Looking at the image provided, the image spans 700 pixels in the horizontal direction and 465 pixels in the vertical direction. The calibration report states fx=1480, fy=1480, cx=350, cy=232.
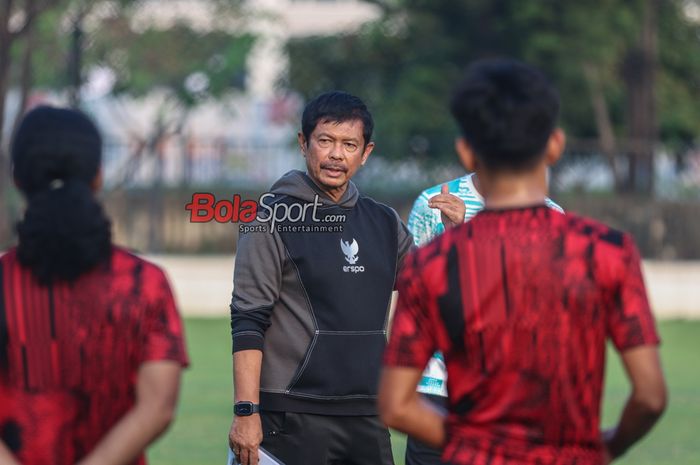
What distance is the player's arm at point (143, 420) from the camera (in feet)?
12.2

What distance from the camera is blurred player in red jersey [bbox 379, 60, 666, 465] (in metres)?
3.71

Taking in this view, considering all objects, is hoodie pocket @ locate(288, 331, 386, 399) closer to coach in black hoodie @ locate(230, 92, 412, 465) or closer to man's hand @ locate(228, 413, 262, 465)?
coach in black hoodie @ locate(230, 92, 412, 465)

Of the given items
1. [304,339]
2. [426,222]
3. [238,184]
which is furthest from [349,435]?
[238,184]

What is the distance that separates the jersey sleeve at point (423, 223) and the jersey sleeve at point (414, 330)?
2.33 metres

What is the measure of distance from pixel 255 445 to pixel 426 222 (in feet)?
3.94

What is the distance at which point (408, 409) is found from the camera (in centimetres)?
380

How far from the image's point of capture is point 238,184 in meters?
22.2

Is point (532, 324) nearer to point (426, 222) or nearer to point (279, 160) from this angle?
point (426, 222)

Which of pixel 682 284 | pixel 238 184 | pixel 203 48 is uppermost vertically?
pixel 203 48

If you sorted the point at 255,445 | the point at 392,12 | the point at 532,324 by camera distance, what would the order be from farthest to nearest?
the point at 392,12 → the point at 255,445 → the point at 532,324

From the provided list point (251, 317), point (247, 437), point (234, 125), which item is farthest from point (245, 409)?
point (234, 125)

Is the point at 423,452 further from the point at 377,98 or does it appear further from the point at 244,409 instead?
the point at 377,98

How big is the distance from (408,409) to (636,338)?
606 millimetres

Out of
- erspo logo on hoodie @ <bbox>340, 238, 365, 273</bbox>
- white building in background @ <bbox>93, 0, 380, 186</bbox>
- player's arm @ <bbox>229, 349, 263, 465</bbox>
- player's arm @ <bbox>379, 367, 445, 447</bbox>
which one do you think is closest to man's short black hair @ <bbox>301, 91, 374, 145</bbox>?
erspo logo on hoodie @ <bbox>340, 238, 365, 273</bbox>
